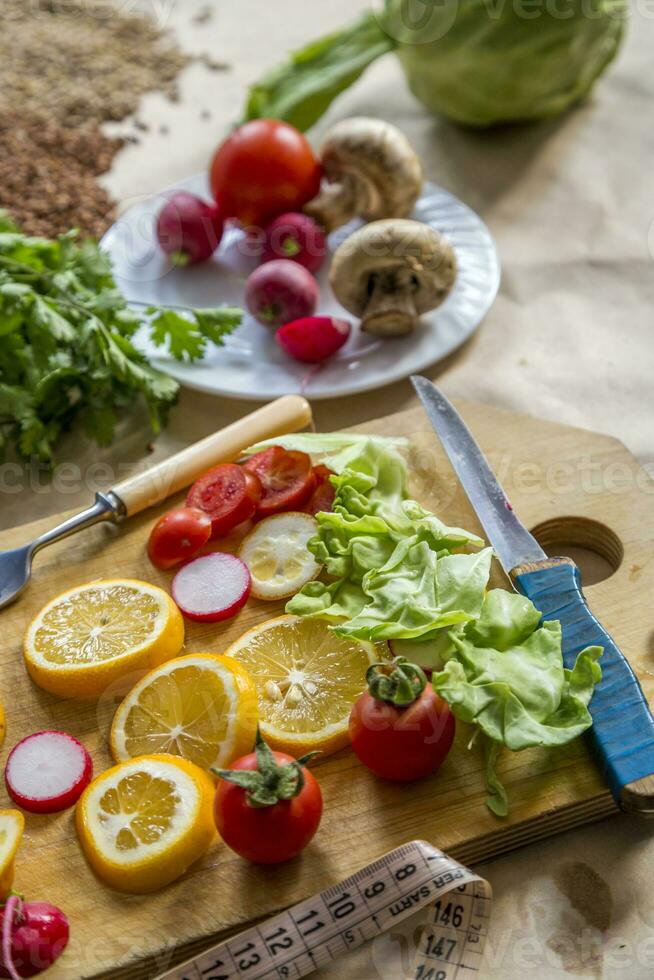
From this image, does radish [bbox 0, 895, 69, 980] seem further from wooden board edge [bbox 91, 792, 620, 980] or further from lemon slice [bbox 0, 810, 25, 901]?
wooden board edge [bbox 91, 792, 620, 980]

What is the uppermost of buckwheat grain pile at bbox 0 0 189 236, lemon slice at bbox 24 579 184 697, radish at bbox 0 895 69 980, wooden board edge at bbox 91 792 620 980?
buckwheat grain pile at bbox 0 0 189 236

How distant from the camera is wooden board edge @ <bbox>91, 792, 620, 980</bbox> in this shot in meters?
1.98

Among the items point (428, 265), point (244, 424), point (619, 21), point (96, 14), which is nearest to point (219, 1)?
point (96, 14)

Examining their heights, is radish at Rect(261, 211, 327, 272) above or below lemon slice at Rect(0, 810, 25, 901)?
above

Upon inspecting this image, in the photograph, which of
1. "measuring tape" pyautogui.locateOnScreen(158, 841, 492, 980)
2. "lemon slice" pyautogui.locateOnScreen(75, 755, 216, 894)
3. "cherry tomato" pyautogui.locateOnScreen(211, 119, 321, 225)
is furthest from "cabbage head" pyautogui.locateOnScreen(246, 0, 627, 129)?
"measuring tape" pyautogui.locateOnScreen(158, 841, 492, 980)

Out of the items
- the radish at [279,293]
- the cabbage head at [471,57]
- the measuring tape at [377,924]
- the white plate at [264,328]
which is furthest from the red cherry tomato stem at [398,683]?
the cabbage head at [471,57]

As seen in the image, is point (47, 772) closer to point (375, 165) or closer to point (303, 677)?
point (303, 677)

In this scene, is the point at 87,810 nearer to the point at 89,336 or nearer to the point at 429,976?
the point at 429,976

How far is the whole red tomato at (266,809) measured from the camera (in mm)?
1942

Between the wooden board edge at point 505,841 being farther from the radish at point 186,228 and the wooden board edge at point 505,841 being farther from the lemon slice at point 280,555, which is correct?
the radish at point 186,228

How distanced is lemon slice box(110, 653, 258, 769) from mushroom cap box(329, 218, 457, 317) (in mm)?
1469

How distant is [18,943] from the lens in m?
1.92

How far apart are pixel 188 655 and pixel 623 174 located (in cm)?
292

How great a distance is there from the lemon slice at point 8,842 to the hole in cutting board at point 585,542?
4.66 feet
